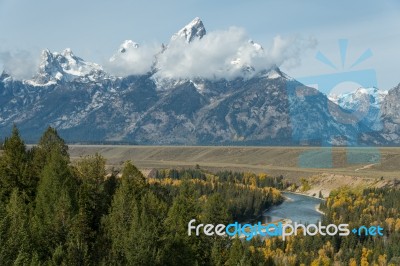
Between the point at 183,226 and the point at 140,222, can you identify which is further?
the point at 183,226

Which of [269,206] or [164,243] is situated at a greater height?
[164,243]

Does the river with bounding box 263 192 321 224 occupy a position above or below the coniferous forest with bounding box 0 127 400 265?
below

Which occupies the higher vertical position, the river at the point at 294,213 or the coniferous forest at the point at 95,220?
the coniferous forest at the point at 95,220

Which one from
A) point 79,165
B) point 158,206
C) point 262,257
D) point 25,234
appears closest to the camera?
point 25,234

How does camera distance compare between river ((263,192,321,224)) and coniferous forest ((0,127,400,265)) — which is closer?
coniferous forest ((0,127,400,265))

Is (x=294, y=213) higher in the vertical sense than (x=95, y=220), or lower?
lower

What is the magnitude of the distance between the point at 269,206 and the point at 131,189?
128 m

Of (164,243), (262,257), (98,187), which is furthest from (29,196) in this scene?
(262,257)

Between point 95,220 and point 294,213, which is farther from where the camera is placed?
point 294,213

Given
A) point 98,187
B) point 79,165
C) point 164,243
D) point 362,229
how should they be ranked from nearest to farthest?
1. point 164,243
2. point 98,187
3. point 79,165
4. point 362,229

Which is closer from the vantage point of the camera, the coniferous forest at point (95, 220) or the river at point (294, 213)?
the coniferous forest at point (95, 220)

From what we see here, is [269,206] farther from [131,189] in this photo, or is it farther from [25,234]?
[25,234]

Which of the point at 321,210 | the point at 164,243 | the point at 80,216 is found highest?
the point at 80,216

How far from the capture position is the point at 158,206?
Result: 6588 centimetres
